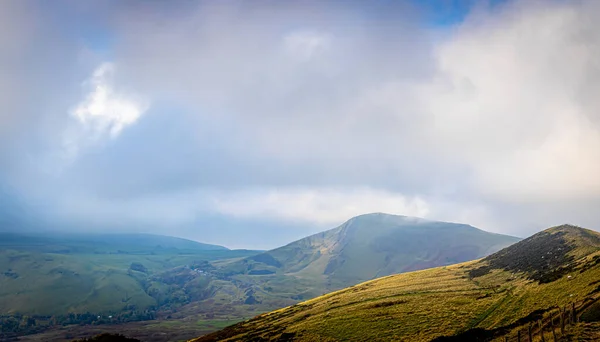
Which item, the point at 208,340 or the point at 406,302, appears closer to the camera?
the point at 406,302

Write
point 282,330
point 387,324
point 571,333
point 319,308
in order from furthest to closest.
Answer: point 319,308 < point 282,330 < point 387,324 < point 571,333

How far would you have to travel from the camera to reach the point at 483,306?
79.1m

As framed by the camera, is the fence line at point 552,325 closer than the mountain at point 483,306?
Yes

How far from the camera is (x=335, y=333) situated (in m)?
89.5

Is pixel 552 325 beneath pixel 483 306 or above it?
above

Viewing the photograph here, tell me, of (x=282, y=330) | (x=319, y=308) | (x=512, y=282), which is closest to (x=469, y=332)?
(x=512, y=282)

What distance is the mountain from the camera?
61.1m

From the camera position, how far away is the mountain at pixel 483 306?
6112 centimetres

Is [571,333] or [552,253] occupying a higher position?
[552,253]

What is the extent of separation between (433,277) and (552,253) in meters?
37.5

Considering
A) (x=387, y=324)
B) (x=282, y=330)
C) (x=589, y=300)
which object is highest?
(x=589, y=300)

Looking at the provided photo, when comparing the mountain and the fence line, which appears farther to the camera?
the mountain

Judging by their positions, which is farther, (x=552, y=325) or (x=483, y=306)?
(x=483, y=306)

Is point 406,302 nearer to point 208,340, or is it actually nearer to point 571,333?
point 571,333
